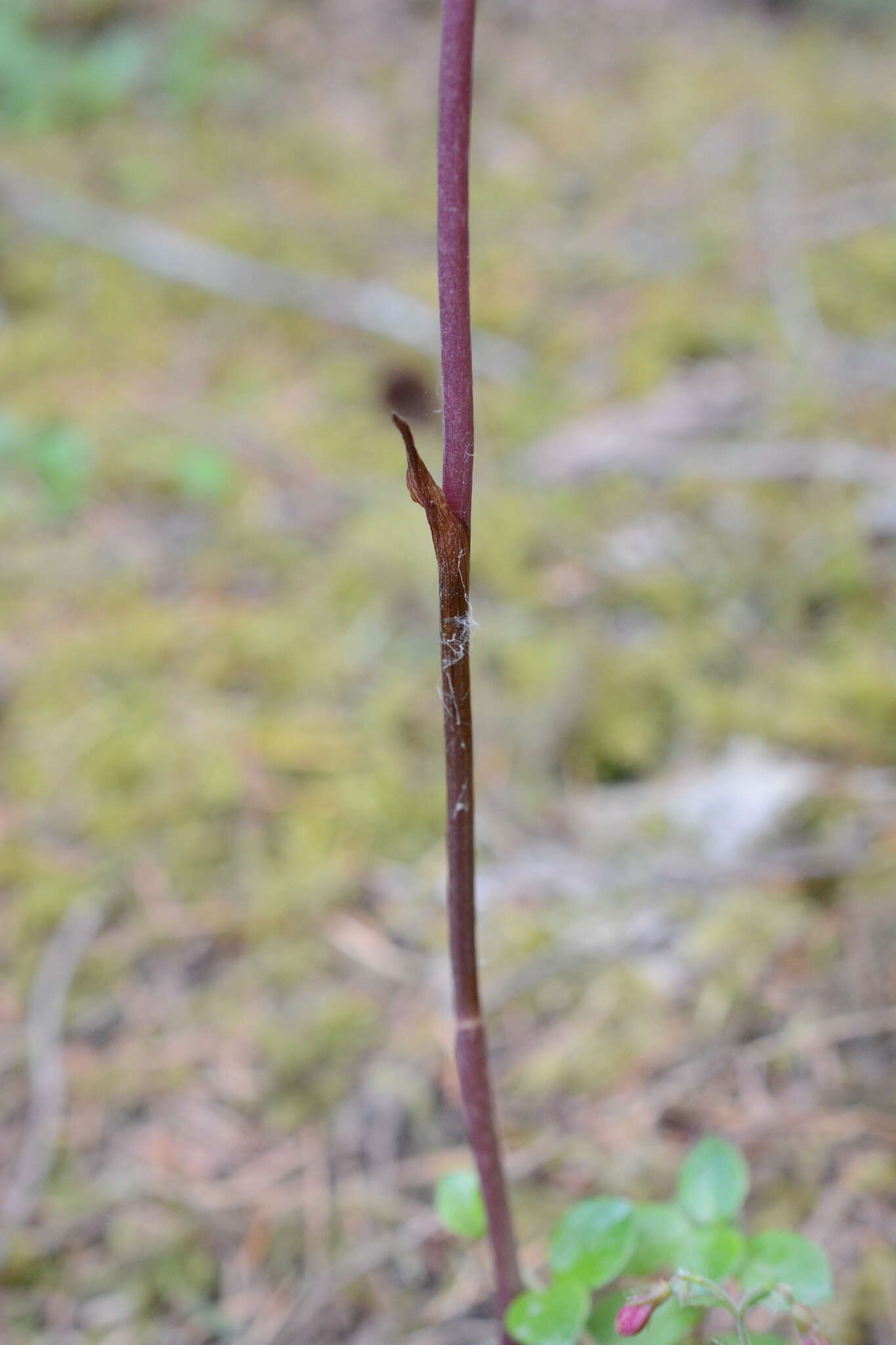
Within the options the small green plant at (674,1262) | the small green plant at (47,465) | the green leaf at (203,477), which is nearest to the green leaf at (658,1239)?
the small green plant at (674,1262)

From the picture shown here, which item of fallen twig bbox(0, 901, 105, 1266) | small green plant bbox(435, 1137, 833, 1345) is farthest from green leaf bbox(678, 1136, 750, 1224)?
fallen twig bbox(0, 901, 105, 1266)

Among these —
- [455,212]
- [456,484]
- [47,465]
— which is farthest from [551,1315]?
[47,465]

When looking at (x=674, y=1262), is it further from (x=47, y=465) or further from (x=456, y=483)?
(x=47, y=465)

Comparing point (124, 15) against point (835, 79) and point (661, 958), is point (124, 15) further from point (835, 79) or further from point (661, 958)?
point (661, 958)

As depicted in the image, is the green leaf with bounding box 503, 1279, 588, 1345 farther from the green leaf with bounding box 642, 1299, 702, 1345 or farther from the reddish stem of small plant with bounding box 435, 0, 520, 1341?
the reddish stem of small plant with bounding box 435, 0, 520, 1341

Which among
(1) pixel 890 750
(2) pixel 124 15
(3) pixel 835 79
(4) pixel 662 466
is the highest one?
(2) pixel 124 15

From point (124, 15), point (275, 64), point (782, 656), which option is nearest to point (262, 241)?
point (275, 64)
